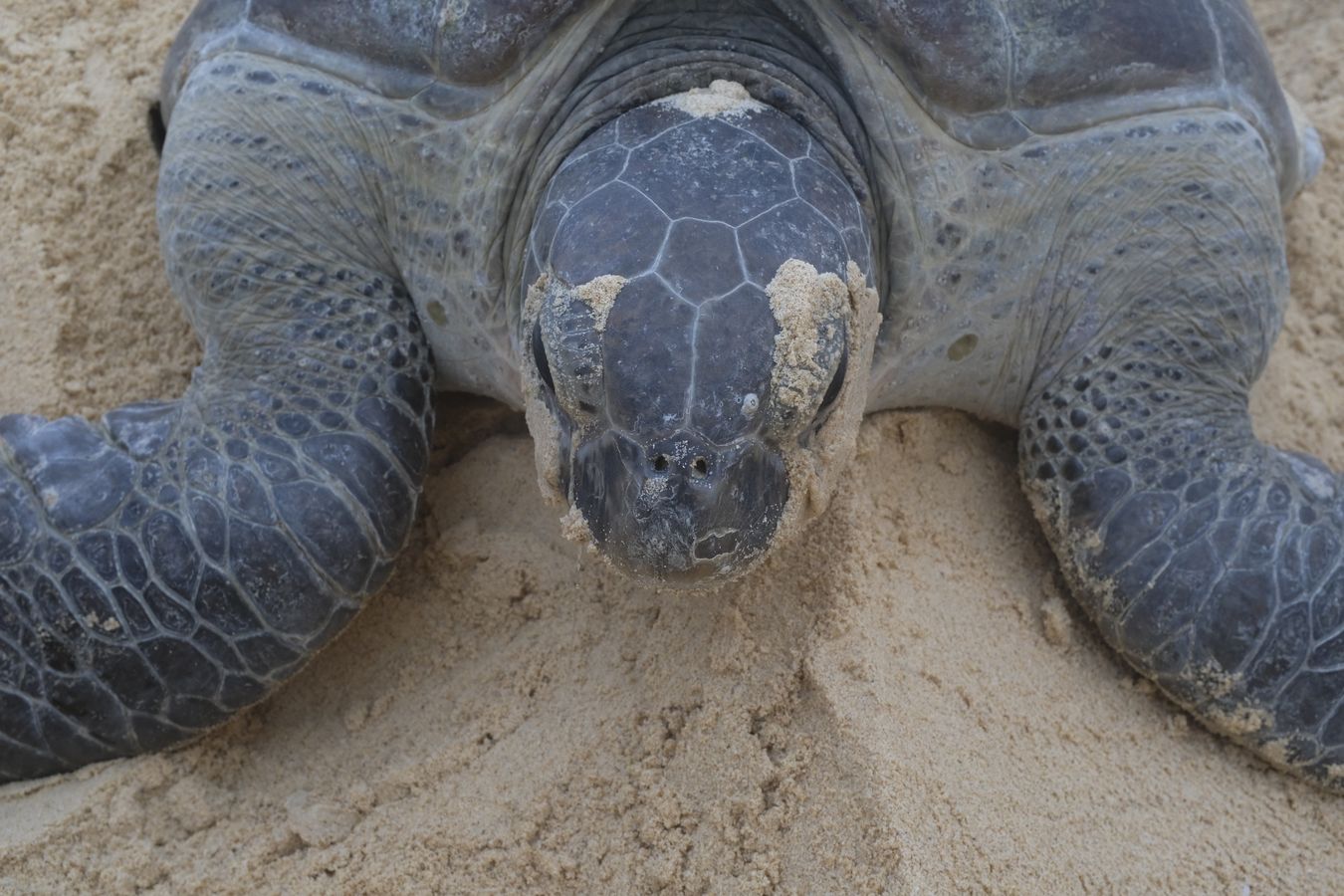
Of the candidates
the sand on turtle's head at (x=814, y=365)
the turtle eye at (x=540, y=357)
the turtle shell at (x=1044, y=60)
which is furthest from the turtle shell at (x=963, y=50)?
the turtle eye at (x=540, y=357)

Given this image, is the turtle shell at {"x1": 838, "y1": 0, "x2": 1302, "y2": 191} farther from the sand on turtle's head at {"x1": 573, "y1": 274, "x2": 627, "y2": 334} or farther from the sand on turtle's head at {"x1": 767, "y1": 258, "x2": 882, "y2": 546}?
the sand on turtle's head at {"x1": 573, "y1": 274, "x2": 627, "y2": 334}

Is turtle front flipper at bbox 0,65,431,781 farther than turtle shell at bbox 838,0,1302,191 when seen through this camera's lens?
No

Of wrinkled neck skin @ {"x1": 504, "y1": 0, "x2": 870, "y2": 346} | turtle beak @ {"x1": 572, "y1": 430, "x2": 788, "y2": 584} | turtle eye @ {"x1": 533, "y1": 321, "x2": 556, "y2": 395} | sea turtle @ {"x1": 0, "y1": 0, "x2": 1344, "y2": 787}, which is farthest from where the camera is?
wrinkled neck skin @ {"x1": 504, "y1": 0, "x2": 870, "y2": 346}

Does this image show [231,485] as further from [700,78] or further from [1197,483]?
[1197,483]

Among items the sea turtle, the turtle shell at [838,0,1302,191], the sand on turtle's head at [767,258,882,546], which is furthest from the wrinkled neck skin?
the sand on turtle's head at [767,258,882,546]

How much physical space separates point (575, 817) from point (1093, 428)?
1275 mm

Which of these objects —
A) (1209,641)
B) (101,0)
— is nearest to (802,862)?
(1209,641)

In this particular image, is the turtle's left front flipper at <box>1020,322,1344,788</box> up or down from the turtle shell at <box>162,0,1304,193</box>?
down

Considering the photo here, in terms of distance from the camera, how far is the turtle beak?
1852mm

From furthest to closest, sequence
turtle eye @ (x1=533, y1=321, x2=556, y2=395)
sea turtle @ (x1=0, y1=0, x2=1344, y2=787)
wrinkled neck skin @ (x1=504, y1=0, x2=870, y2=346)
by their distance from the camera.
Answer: wrinkled neck skin @ (x1=504, y1=0, x2=870, y2=346), sea turtle @ (x1=0, y1=0, x2=1344, y2=787), turtle eye @ (x1=533, y1=321, x2=556, y2=395)

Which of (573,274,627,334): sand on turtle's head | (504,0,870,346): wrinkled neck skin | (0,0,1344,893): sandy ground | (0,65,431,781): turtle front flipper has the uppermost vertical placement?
(504,0,870,346): wrinkled neck skin

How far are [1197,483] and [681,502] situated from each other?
115cm

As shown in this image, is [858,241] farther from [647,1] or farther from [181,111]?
[181,111]

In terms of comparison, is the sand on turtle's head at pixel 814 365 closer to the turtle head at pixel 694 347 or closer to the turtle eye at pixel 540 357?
the turtle head at pixel 694 347
